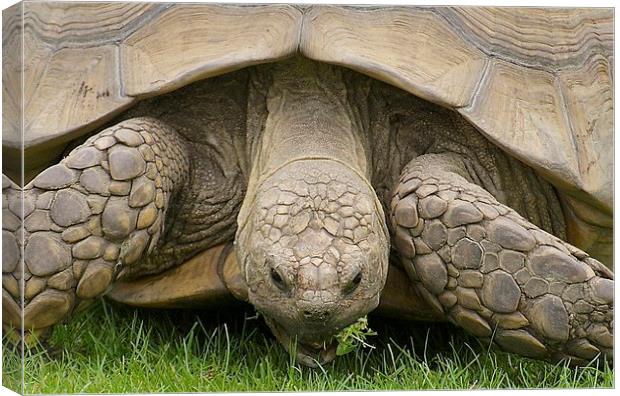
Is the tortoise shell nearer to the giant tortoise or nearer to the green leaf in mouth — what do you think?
the giant tortoise

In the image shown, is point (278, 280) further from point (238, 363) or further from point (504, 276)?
point (504, 276)

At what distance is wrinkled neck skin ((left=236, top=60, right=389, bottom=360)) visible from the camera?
4.32 meters

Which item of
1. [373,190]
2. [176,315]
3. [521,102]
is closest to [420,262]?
[373,190]

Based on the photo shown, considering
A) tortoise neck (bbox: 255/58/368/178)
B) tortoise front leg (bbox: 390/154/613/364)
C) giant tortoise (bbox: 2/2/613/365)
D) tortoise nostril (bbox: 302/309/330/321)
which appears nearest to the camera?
tortoise nostril (bbox: 302/309/330/321)

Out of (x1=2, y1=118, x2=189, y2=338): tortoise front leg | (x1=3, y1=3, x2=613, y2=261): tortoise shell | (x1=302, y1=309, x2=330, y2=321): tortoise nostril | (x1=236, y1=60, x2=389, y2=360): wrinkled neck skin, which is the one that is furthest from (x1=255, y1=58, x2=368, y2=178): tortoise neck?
(x1=302, y1=309, x2=330, y2=321): tortoise nostril

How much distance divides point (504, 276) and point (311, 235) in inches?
28.0

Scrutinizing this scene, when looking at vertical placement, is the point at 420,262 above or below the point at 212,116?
below

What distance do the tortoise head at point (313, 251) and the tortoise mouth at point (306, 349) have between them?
0.01 meters

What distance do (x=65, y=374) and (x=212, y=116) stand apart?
1.05 m

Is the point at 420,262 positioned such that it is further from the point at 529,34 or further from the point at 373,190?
the point at 529,34

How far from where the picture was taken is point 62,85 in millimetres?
4965

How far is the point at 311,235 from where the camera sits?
14.4ft

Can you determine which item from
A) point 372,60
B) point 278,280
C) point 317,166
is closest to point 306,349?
point 278,280

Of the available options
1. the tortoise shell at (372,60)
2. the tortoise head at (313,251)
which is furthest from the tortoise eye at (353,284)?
the tortoise shell at (372,60)
